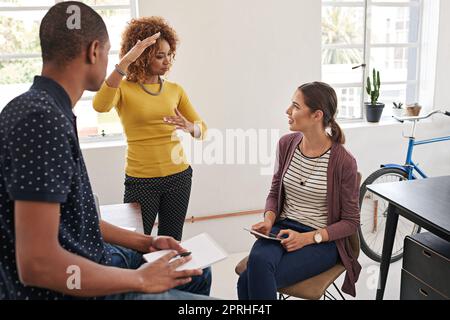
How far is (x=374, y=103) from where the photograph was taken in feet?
11.5

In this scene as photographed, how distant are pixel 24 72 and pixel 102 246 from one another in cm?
205

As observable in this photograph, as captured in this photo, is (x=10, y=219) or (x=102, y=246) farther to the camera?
(x=102, y=246)

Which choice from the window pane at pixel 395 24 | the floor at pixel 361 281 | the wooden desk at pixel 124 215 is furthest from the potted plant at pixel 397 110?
the wooden desk at pixel 124 215

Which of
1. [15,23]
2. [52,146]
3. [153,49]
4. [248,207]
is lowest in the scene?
[248,207]

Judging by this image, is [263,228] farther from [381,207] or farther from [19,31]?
[19,31]

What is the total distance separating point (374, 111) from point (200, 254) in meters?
2.47

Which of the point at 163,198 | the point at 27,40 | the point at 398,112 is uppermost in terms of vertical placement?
the point at 27,40

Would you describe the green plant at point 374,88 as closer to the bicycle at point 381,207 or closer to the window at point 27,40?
the bicycle at point 381,207

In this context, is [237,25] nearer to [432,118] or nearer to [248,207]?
[248,207]

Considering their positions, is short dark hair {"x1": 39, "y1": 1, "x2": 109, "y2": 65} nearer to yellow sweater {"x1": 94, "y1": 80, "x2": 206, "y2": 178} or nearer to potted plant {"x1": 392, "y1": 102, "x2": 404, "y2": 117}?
yellow sweater {"x1": 94, "y1": 80, "x2": 206, "y2": 178}

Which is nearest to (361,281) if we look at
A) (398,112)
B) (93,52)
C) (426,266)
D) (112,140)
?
(426,266)

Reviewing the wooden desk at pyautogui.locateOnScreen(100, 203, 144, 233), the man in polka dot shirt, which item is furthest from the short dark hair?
the wooden desk at pyautogui.locateOnScreen(100, 203, 144, 233)

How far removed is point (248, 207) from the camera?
335 centimetres
